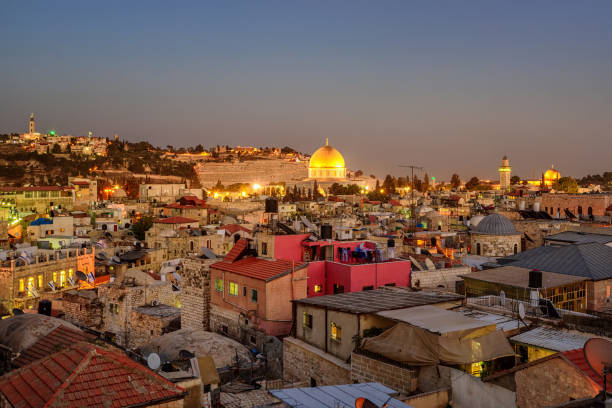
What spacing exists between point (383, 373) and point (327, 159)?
80660mm

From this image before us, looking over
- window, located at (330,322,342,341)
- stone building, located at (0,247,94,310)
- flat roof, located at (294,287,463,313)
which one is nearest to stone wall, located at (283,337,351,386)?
window, located at (330,322,342,341)

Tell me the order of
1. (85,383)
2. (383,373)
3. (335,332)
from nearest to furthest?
(85,383) < (383,373) < (335,332)

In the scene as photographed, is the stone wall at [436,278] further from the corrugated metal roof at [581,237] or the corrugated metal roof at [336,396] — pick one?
the corrugated metal roof at [336,396]

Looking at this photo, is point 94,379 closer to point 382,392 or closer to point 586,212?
point 382,392

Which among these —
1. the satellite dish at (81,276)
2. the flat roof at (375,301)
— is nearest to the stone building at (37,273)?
the satellite dish at (81,276)

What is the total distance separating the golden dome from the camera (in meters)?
87.1

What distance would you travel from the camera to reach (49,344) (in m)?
6.98

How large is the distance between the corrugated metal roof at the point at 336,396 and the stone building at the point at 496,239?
55.6 ft

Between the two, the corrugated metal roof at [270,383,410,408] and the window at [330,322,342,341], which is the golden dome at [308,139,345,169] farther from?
the corrugated metal roof at [270,383,410,408]

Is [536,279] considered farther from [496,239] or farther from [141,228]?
[141,228]

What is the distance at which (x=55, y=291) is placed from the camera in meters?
18.9

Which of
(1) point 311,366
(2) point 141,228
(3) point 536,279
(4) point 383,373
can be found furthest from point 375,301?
(2) point 141,228

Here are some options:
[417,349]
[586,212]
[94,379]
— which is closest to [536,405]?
[417,349]

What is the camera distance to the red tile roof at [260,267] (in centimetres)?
1209
